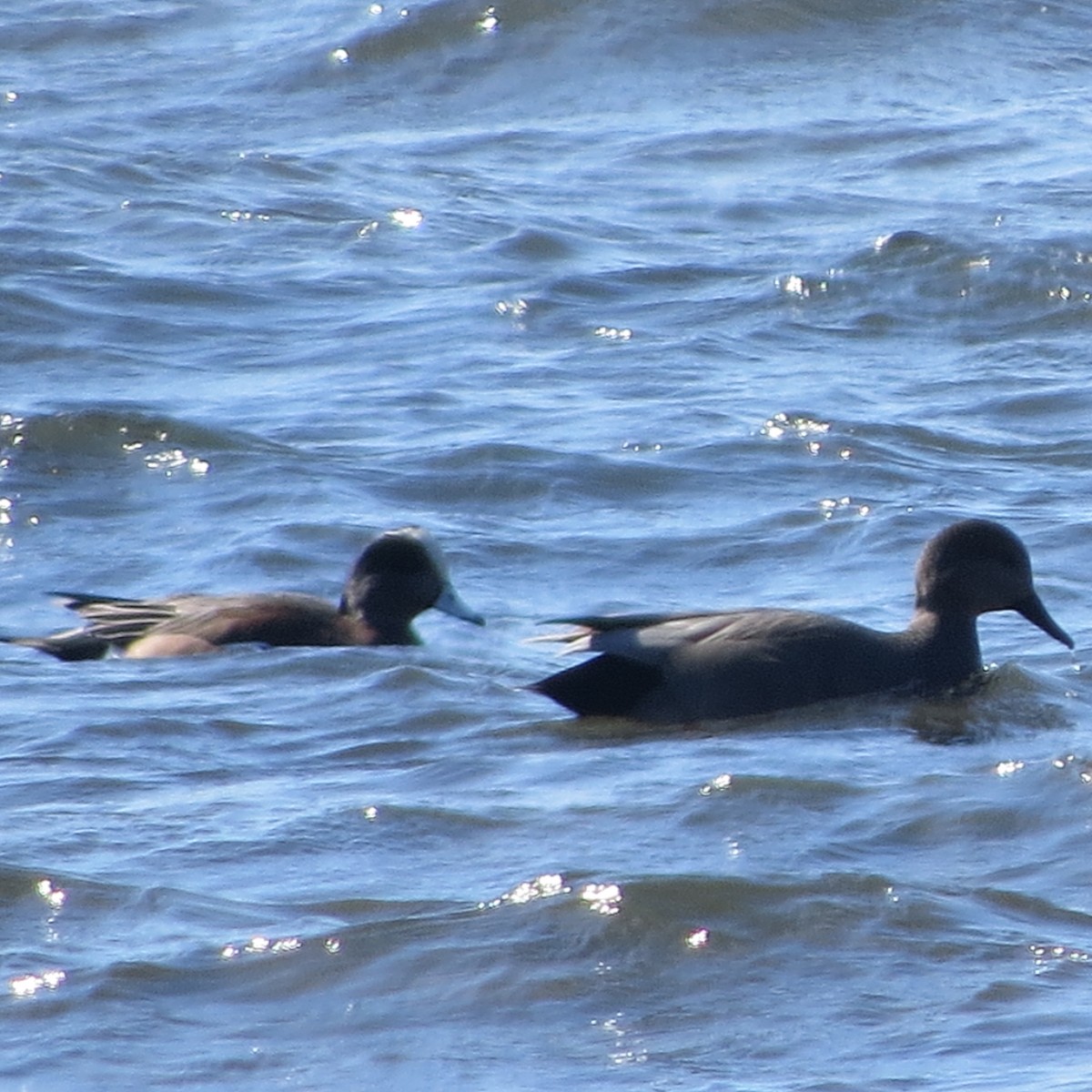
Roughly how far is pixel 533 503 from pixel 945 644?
2.76 m

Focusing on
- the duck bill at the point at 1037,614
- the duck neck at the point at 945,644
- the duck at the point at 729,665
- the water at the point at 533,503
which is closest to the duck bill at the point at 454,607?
the water at the point at 533,503

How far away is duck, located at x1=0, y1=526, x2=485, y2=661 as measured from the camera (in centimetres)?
955

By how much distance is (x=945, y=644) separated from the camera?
9.16 metres

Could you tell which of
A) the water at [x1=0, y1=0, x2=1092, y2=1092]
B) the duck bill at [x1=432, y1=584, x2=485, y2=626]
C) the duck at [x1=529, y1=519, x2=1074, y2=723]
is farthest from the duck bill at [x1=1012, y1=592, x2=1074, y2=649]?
the duck bill at [x1=432, y1=584, x2=485, y2=626]

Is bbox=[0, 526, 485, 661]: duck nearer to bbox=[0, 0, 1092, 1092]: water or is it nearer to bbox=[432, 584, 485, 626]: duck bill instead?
bbox=[432, 584, 485, 626]: duck bill

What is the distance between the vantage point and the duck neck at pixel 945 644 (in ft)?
29.8

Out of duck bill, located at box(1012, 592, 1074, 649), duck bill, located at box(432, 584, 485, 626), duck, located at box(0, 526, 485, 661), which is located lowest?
duck bill, located at box(1012, 592, 1074, 649)

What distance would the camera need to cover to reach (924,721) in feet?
28.6

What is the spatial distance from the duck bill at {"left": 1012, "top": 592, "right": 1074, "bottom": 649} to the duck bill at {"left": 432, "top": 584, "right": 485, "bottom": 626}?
182 centimetres

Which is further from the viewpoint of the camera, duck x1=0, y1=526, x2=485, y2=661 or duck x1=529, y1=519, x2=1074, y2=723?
duck x1=0, y1=526, x2=485, y2=661

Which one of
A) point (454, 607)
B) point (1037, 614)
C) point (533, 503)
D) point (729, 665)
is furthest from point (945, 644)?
point (533, 503)

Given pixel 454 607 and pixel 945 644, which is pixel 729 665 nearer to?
pixel 945 644

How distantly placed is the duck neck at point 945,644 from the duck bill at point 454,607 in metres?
1.54

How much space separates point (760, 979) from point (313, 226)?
33.1 ft
